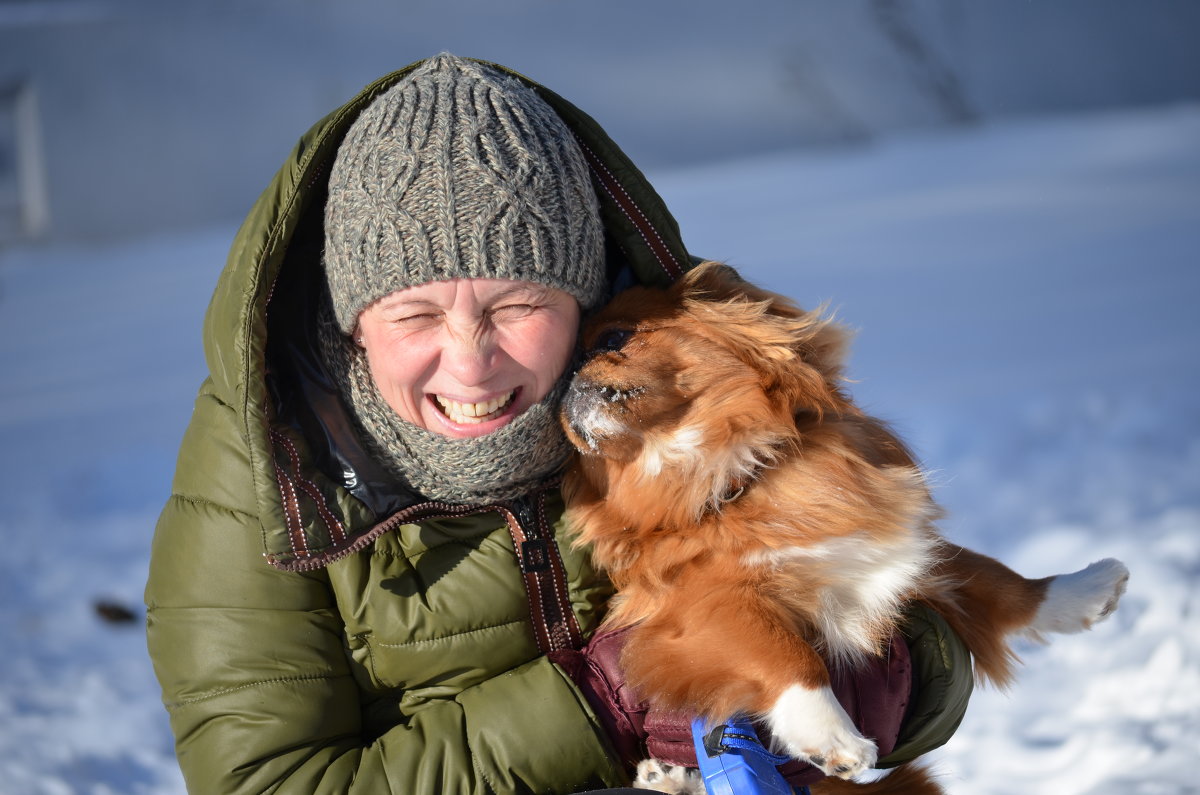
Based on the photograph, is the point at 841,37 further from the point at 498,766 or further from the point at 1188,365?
the point at 498,766

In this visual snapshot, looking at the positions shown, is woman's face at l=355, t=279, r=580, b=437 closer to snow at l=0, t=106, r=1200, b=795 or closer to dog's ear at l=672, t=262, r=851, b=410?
dog's ear at l=672, t=262, r=851, b=410

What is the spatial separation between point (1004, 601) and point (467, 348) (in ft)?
3.59

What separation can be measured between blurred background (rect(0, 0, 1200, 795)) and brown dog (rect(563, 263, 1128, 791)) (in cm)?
32

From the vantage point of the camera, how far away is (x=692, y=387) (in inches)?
65.6

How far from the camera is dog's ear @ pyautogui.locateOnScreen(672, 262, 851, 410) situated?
5.52 ft

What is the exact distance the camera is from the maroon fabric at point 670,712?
1662 millimetres

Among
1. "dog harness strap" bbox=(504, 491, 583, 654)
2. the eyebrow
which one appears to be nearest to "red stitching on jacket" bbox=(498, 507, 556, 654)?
"dog harness strap" bbox=(504, 491, 583, 654)

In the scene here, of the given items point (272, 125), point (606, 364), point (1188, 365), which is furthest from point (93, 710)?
point (272, 125)

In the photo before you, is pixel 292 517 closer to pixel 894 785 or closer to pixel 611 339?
pixel 611 339

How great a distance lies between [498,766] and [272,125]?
7826mm

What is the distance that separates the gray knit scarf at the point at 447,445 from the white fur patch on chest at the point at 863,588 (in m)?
0.50

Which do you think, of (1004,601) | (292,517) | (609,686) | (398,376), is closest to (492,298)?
(398,376)

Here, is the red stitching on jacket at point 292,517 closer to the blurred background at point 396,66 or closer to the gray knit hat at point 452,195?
the gray knit hat at point 452,195

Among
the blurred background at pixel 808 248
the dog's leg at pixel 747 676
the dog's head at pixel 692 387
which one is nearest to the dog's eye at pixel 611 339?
the dog's head at pixel 692 387
